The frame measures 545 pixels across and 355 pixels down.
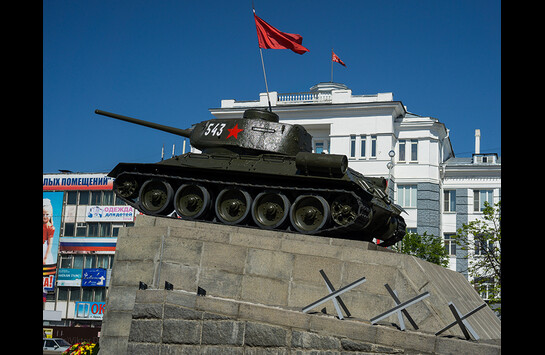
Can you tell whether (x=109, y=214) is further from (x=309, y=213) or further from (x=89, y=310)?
(x=309, y=213)

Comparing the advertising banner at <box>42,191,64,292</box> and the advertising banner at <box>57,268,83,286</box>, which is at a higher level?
the advertising banner at <box>42,191,64,292</box>

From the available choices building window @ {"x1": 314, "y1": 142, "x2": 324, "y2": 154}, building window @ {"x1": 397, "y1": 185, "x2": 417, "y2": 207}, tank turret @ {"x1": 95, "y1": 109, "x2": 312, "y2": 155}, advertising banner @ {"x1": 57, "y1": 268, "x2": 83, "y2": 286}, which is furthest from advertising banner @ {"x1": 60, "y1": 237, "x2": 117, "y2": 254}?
tank turret @ {"x1": 95, "y1": 109, "x2": 312, "y2": 155}

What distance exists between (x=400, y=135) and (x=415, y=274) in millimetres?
31667

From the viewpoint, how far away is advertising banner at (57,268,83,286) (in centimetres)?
5034

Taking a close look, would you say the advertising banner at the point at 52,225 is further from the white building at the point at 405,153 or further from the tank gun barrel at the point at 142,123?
the tank gun barrel at the point at 142,123

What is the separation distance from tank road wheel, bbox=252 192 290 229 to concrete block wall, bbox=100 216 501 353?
0.68 metres

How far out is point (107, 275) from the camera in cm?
4938

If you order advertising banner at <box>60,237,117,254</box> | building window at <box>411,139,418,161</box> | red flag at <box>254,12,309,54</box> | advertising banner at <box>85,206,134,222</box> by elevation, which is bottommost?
advertising banner at <box>60,237,117,254</box>

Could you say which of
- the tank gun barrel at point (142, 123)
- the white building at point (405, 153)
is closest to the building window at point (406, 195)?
the white building at point (405, 153)

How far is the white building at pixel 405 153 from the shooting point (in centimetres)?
4253

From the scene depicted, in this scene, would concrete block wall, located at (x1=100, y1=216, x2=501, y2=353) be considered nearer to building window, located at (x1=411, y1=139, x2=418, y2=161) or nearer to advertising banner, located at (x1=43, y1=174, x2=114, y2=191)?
building window, located at (x1=411, y1=139, x2=418, y2=161)

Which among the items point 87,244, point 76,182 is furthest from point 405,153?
point 76,182
